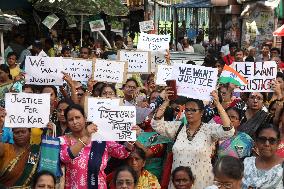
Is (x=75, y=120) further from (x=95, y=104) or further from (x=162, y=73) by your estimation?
(x=162, y=73)

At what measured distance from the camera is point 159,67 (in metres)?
11.4

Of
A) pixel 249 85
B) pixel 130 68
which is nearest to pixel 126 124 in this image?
pixel 249 85

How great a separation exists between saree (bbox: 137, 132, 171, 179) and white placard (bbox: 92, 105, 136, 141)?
42 cm

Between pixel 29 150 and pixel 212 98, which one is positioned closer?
pixel 29 150

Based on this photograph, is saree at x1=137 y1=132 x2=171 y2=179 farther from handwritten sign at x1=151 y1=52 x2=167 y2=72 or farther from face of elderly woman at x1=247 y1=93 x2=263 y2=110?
handwritten sign at x1=151 y1=52 x2=167 y2=72

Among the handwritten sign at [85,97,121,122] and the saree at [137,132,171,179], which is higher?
the handwritten sign at [85,97,121,122]

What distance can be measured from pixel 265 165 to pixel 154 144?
64.3 inches

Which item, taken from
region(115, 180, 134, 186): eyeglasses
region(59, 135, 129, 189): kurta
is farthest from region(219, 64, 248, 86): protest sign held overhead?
region(115, 180, 134, 186): eyeglasses

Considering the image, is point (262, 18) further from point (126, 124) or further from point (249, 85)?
point (126, 124)

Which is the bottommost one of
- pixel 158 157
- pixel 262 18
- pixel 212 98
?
pixel 158 157

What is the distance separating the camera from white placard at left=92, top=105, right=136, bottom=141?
7.38m

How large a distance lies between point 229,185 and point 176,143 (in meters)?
1.94

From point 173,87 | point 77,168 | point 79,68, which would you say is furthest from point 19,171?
point 79,68

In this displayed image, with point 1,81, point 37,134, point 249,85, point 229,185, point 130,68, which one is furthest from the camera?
point 130,68
